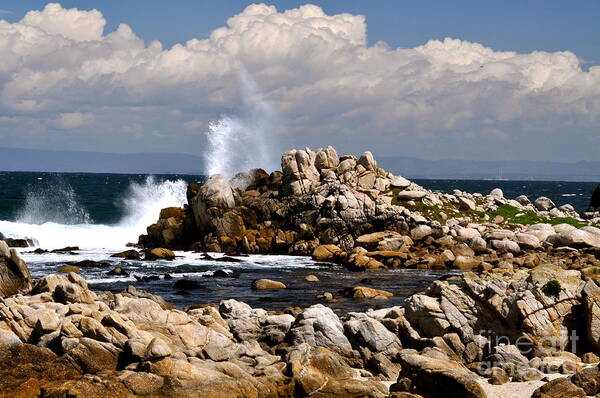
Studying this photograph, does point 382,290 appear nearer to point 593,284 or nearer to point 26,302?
point 593,284

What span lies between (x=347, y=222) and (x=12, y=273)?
3203 centimetres

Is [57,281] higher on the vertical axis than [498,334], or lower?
higher

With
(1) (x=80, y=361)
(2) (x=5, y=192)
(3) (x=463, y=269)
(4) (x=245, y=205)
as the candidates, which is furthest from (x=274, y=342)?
(2) (x=5, y=192)

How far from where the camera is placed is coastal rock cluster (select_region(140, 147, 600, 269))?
5616 cm

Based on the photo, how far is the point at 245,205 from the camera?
205 ft

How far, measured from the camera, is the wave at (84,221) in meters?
69.4

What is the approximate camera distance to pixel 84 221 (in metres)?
83.8

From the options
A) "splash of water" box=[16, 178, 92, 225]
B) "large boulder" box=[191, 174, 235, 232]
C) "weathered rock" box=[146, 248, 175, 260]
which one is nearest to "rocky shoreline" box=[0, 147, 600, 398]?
"weathered rock" box=[146, 248, 175, 260]

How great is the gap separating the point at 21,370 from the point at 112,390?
3.08m

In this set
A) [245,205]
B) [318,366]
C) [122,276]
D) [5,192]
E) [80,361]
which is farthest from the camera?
[5,192]

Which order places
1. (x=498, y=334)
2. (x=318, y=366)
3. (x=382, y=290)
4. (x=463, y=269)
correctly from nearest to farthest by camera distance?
(x=318, y=366)
(x=498, y=334)
(x=382, y=290)
(x=463, y=269)

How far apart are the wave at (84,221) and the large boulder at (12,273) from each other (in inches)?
1400

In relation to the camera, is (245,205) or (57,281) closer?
(57,281)

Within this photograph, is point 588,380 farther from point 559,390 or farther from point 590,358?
point 590,358
